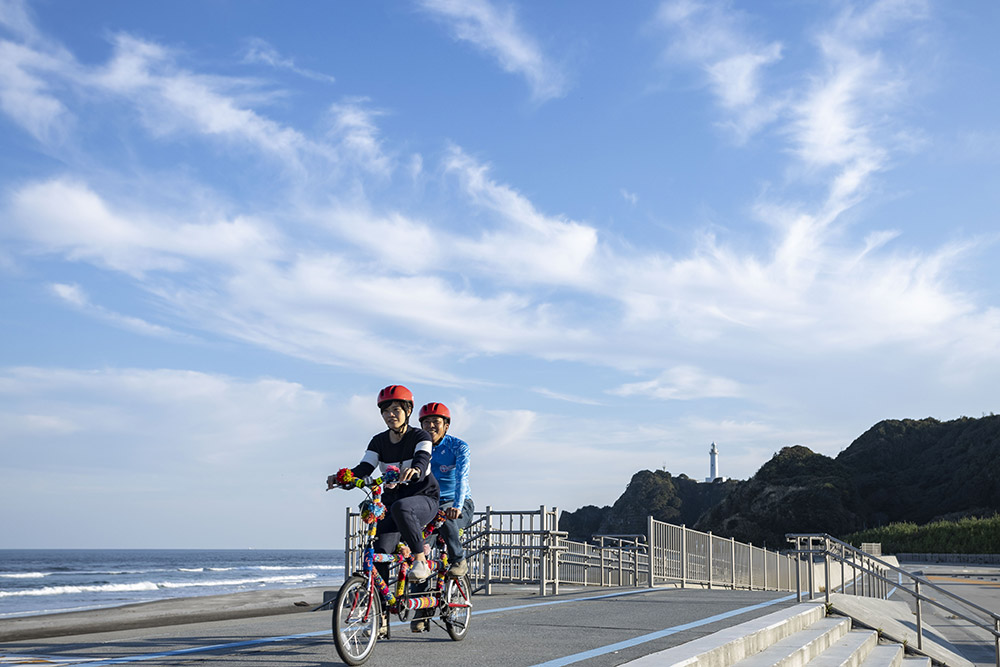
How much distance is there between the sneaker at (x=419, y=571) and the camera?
6285mm

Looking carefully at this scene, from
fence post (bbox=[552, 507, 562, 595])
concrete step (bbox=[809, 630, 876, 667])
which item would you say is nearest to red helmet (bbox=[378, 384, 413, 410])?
concrete step (bbox=[809, 630, 876, 667])

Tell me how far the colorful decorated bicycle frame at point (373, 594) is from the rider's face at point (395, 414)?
35 cm

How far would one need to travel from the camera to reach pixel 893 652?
11.1 m

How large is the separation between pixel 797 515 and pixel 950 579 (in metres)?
50.3

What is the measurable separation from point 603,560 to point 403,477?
14222mm

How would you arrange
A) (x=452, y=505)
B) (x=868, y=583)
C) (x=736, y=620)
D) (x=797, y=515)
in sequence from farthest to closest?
(x=797, y=515) → (x=868, y=583) → (x=736, y=620) → (x=452, y=505)

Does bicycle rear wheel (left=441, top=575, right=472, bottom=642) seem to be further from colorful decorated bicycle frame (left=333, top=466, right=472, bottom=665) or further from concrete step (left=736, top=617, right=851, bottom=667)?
concrete step (left=736, top=617, right=851, bottom=667)

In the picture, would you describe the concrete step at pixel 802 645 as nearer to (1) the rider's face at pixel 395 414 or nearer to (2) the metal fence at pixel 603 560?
(2) the metal fence at pixel 603 560

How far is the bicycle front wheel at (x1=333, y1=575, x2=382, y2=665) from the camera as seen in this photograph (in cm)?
550

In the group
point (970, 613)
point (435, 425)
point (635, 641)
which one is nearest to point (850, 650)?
point (635, 641)

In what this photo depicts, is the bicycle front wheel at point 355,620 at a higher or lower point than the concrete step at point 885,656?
higher

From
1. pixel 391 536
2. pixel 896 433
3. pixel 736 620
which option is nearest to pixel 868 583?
pixel 736 620

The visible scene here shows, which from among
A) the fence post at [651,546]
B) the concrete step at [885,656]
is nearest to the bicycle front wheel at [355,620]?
the concrete step at [885,656]

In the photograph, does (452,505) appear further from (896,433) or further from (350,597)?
(896,433)
